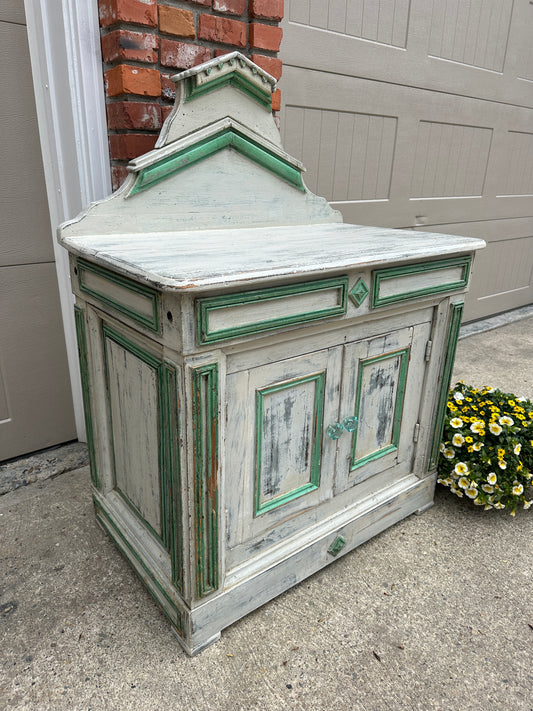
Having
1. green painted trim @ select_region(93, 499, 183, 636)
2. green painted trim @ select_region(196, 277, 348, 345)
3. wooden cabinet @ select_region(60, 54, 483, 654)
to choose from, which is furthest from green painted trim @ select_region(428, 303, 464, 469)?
green painted trim @ select_region(93, 499, 183, 636)

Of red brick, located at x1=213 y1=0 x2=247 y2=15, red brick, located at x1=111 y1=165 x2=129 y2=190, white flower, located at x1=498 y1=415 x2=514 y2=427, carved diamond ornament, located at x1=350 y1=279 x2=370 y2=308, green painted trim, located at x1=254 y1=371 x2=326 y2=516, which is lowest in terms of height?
white flower, located at x1=498 y1=415 x2=514 y2=427

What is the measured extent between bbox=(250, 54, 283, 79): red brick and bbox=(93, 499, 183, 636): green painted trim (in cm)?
186

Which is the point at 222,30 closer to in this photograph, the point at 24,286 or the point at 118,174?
the point at 118,174

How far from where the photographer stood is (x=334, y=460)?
65.8 inches

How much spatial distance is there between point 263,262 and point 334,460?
768mm

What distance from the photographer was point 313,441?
1.58 meters

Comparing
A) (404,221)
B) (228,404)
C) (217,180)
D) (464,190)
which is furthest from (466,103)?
(228,404)

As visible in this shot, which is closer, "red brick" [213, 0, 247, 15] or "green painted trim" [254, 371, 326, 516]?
"green painted trim" [254, 371, 326, 516]

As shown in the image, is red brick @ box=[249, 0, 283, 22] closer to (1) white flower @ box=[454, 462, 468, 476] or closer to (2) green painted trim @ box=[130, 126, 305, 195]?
(2) green painted trim @ box=[130, 126, 305, 195]

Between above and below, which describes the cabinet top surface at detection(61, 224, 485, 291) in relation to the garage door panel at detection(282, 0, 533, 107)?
below

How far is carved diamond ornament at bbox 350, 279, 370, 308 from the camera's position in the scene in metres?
1.47

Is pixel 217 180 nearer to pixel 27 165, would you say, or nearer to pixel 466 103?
pixel 27 165

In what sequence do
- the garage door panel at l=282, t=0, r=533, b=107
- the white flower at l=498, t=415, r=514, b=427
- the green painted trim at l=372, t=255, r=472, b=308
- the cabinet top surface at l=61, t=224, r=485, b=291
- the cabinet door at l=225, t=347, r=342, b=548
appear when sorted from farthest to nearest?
the garage door panel at l=282, t=0, r=533, b=107, the white flower at l=498, t=415, r=514, b=427, the green painted trim at l=372, t=255, r=472, b=308, the cabinet door at l=225, t=347, r=342, b=548, the cabinet top surface at l=61, t=224, r=485, b=291

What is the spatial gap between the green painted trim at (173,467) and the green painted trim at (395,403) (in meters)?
0.67
